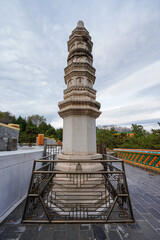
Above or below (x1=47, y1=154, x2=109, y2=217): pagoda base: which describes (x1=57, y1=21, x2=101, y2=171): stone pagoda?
above

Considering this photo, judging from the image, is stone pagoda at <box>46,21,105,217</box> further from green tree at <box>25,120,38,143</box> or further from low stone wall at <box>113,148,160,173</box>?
green tree at <box>25,120,38,143</box>

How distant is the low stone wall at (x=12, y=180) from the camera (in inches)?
114

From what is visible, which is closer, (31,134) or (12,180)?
(12,180)

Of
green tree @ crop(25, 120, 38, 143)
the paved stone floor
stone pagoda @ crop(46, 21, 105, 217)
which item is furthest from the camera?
green tree @ crop(25, 120, 38, 143)

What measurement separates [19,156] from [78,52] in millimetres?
4946

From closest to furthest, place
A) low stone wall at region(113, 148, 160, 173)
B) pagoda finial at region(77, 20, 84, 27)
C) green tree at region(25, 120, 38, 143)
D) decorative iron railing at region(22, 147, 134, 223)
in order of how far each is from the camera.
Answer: decorative iron railing at region(22, 147, 134, 223) < pagoda finial at region(77, 20, 84, 27) < low stone wall at region(113, 148, 160, 173) < green tree at region(25, 120, 38, 143)

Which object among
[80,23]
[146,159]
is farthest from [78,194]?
[146,159]

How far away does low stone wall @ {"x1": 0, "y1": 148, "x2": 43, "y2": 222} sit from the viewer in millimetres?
2908

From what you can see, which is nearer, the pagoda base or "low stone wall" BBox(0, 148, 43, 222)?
the pagoda base

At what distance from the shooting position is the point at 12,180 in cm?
334

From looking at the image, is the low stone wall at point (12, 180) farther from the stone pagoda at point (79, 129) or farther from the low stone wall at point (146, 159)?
the low stone wall at point (146, 159)

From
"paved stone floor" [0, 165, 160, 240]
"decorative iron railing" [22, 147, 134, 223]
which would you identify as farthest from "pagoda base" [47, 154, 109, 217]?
"paved stone floor" [0, 165, 160, 240]

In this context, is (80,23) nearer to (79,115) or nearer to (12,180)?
(79,115)

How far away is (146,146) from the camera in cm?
1319
